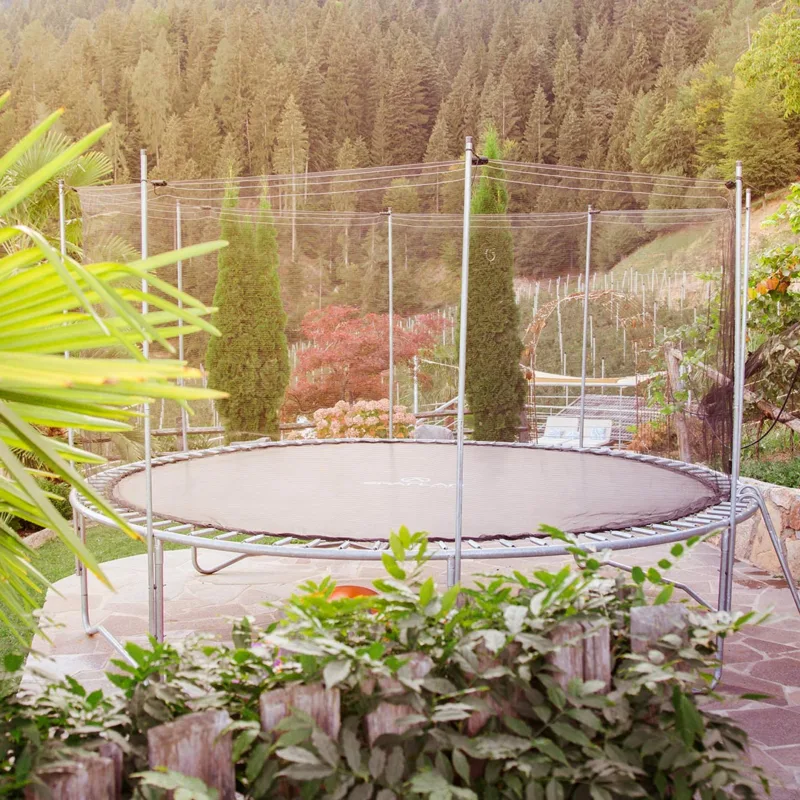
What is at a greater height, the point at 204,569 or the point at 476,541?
the point at 476,541

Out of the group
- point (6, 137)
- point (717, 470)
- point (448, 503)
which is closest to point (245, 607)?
point (448, 503)

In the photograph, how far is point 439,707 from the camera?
3.16ft

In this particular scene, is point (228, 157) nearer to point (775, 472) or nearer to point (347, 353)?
point (347, 353)

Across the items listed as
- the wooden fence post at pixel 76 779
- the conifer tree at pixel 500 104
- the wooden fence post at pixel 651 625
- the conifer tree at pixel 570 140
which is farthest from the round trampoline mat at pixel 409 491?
the conifer tree at pixel 500 104

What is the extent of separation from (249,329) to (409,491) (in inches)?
59.7

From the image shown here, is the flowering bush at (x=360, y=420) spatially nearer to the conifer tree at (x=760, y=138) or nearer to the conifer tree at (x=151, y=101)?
the conifer tree at (x=760, y=138)

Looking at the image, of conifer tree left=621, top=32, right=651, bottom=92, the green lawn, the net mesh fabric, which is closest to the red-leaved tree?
the net mesh fabric

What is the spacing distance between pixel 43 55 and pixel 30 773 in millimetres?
17208

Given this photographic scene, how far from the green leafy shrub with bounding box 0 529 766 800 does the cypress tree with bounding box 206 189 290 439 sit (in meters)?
3.12

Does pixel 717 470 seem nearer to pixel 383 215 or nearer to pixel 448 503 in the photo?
pixel 448 503

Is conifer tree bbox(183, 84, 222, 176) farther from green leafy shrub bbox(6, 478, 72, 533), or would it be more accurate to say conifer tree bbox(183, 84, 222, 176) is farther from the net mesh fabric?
the net mesh fabric

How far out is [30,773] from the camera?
31.6 inches

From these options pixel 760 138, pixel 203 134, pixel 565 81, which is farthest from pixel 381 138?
pixel 760 138

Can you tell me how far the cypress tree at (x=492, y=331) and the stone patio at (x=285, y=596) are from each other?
3.22ft
